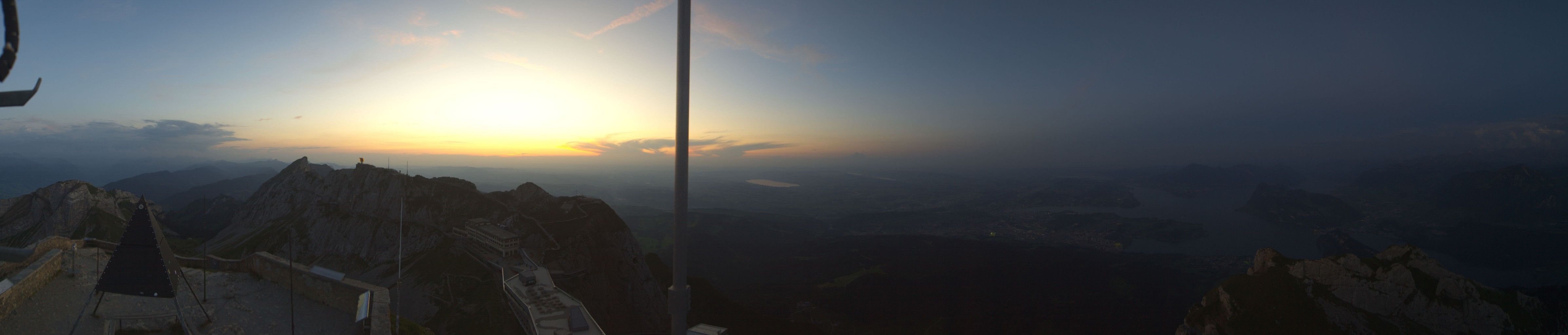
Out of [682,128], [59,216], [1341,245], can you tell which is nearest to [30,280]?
[682,128]

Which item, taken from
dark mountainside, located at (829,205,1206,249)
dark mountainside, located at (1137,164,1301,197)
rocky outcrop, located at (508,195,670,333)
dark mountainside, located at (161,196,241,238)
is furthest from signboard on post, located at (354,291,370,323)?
dark mountainside, located at (1137,164,1301,197)

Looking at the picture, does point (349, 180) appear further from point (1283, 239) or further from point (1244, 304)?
point (1283, 239)

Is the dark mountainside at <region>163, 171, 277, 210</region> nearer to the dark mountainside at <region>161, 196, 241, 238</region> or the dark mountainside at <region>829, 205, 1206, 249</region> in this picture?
the dark mountainside at <region>161, 196, 241, 238</region>

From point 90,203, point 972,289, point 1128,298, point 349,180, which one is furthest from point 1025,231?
point 90,203

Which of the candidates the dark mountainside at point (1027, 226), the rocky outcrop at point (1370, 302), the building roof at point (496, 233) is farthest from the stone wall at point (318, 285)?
the dark mountainside at point (1027, 226)

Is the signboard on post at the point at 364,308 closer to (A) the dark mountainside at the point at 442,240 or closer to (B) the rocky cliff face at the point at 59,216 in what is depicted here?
(A) the dark mountainside at the point at 442,240

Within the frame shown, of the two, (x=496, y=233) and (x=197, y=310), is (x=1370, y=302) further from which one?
(x=496, y=233)
